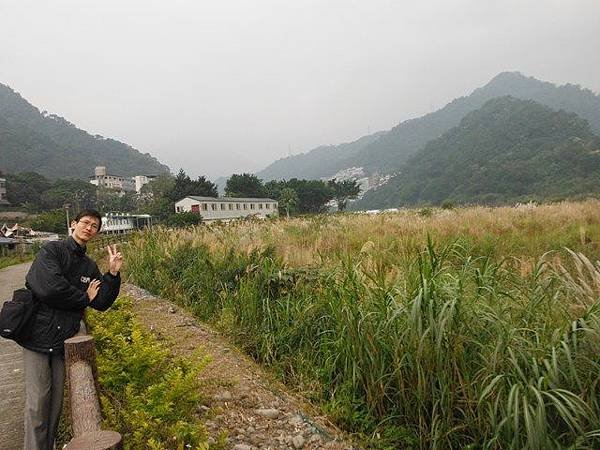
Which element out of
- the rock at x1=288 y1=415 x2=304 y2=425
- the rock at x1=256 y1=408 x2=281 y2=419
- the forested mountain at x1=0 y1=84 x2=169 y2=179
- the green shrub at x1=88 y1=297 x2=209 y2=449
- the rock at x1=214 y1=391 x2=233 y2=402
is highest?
the forested mountain at x1=0 y1=84 x2=169 y2=179

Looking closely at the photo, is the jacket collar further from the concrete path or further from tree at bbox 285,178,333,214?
tree at bbox 285,178,333,214

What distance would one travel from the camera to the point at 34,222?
4659cm

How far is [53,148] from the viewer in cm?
10875

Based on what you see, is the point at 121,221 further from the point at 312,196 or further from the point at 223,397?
the point at 223,397

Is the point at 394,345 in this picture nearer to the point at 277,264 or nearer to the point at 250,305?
the point at 250,305

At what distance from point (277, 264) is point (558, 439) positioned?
3.86 metres

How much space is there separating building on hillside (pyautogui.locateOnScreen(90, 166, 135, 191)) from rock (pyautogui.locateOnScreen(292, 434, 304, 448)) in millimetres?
108440

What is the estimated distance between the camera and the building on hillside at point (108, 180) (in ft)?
347

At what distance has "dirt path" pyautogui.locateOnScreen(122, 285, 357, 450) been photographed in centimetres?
258

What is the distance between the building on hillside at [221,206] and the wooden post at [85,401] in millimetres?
Answer: 41790

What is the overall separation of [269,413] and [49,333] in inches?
63.3

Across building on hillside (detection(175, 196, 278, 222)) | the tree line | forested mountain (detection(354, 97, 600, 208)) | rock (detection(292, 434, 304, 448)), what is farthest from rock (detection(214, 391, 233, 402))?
the tree line

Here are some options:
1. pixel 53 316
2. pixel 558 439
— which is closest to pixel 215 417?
pixel 53 316

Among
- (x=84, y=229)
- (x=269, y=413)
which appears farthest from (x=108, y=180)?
(x=269, y=413)
